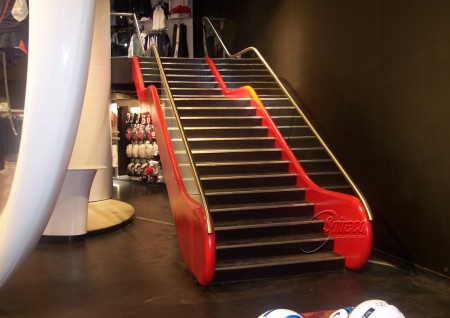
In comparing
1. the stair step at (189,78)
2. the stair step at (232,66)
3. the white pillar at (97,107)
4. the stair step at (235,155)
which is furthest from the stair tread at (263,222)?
the stair step at (189,78)

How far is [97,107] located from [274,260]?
4.69 meters

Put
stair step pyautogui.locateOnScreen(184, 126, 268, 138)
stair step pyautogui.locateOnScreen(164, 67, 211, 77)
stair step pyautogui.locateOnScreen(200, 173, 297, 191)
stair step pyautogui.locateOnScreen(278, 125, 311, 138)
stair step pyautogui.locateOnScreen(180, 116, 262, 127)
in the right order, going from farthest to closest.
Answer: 1. stair step pyautogui.locateOnScreen(164, 67, 211, 77)
2. stair step pyautogui.locateOnScreen(180, 116, 262, 127)
3. stair step pyautogui.locateOnScreen(184, 126, 268, 138)
4. stair step pyautogui.locateOnScreen(278, 125, 311, 138)
5. stair step pyautogui.locateOnScreen(200, 173, 297, 191)

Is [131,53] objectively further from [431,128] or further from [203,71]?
[431,128]

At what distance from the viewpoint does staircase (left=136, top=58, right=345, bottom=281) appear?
16.0 ft

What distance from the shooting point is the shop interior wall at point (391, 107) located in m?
4.69

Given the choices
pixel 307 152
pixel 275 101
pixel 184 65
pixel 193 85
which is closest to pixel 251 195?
pixel 307 152

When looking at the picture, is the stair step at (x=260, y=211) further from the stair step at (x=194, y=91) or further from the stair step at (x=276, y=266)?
the stair step at (x=194, y=91)

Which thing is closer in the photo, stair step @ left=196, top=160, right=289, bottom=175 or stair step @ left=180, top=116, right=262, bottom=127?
stair step @ left=196, top=160, right=289, bottom=175

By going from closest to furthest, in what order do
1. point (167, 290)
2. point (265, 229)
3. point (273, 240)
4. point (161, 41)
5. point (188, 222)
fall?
point (167, 290)
point (188, 222)
point (273, 240)
point (265, 229)
point (161, 41)

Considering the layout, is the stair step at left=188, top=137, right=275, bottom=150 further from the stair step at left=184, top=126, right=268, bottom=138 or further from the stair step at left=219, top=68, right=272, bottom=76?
the stair step at left=219, top=68, right=272, bottom=76

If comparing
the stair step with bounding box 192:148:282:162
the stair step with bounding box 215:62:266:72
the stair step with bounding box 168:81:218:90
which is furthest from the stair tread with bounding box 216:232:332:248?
the stair step with bounding box 215:62:266:72

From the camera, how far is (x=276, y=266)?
4707mm

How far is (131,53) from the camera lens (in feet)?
40.6

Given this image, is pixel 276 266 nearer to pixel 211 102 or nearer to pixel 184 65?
pixel 211 102
